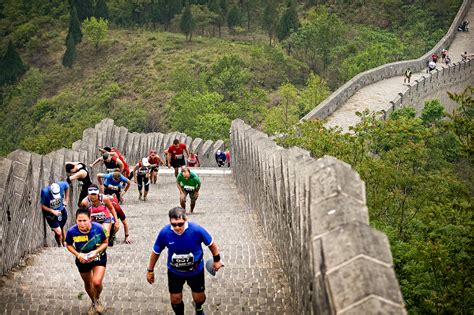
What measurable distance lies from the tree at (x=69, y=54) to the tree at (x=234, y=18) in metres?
17.2

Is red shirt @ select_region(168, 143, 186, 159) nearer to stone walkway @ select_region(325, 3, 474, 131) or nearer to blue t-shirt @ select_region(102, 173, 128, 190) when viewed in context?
blue t-shirt @ select_region(102, 173, 128, 190)

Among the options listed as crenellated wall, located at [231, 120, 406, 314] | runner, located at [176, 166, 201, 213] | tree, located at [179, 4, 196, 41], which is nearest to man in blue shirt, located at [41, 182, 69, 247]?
runner, located at [176, 166, 201, 213]

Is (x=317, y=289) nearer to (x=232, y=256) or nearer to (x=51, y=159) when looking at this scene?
(x=232, y=256)

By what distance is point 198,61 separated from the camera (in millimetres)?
74938

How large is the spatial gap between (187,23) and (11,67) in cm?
2048

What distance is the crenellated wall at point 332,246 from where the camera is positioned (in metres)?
4.85

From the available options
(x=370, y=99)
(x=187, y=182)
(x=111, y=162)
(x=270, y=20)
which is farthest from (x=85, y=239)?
(x=270, y=20)

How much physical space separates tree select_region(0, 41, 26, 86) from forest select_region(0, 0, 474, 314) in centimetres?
13

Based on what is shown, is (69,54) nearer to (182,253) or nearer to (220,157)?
(220,157)

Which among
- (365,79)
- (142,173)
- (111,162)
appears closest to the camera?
(111,162)

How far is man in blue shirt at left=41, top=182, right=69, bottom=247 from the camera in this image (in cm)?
1244

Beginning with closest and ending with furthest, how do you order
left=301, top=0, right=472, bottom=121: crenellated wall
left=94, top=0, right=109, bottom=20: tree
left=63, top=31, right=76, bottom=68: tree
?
left=301, top=0, right=472, bottom=121: crenellated wall → left=63, top=31, right=76, bottom=68: tree → left=94, top=0, right=109, bottom=20: tree

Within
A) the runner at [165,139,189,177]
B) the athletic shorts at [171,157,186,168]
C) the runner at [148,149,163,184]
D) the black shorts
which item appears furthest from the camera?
the athletic shorts at [171,157,186,168]

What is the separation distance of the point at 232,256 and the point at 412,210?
1313cm
